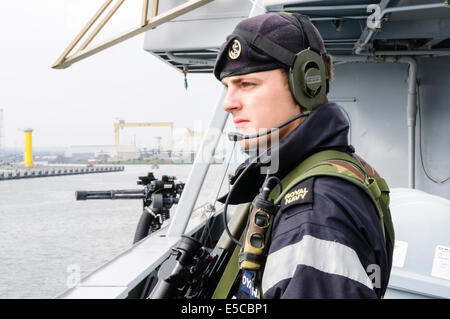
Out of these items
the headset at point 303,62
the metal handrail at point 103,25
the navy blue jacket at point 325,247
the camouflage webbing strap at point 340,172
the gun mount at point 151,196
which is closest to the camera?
the navy blue jacket at point 325,247

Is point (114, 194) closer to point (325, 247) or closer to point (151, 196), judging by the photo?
point (151, 196)

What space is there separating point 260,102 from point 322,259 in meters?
0.41

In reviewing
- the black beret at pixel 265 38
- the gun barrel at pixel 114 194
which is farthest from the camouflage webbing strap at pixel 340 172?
the gun barrel at pixel 114 194

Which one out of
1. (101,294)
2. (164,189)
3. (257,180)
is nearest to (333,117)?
(257,180)

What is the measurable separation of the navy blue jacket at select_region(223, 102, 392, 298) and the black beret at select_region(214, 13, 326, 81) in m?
0.32

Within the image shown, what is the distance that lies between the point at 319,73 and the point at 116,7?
4251 mm

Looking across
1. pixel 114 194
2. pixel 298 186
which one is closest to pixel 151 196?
pixel 114 194

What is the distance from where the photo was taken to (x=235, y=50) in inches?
38.5

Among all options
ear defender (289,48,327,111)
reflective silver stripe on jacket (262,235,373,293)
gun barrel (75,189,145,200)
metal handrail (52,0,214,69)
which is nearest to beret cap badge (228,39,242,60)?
ear defender (289,48,327,111)

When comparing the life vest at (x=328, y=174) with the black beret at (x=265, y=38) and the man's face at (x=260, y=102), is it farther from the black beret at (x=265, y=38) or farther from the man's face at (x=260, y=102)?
the black beret at (x=265, y=38)

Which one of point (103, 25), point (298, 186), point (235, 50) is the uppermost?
point (103, 25)

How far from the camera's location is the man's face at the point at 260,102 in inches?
37.5

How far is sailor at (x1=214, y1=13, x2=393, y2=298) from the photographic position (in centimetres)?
68

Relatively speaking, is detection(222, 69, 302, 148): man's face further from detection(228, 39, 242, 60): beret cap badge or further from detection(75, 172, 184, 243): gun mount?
detection(75, 172, 184, 243): gun mount
